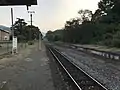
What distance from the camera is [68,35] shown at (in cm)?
11175

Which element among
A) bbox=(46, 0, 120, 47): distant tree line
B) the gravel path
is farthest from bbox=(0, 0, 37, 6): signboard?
bbox=(46, 0, 120, 47): distant tree line

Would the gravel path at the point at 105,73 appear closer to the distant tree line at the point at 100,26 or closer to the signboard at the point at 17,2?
the signboard at the point at 17,2

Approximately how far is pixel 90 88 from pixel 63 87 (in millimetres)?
1310

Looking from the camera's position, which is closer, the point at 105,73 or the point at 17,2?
the point at 17,2

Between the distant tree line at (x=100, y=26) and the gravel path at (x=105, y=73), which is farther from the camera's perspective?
the distant tree line at (x=100, y=26)

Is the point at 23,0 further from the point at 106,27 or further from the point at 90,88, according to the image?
the point at 106,27

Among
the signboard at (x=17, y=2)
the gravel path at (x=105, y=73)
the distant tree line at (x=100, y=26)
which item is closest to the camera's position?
the signboard at (x=17, y=2)

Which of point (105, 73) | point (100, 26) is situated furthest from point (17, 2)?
point (100, 26)

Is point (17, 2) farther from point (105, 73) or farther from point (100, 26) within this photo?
point (100, 26)

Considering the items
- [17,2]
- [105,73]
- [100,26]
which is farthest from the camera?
[100,26]

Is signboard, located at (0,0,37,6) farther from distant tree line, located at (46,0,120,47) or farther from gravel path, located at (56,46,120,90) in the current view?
distant tree line, located at (46,0,120,47)

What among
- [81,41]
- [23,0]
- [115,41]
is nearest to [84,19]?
[81,41]

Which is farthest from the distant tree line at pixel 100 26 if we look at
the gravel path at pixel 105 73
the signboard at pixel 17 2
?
the signboard at pixel 17 2

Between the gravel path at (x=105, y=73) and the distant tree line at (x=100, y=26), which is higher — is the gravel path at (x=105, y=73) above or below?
below
